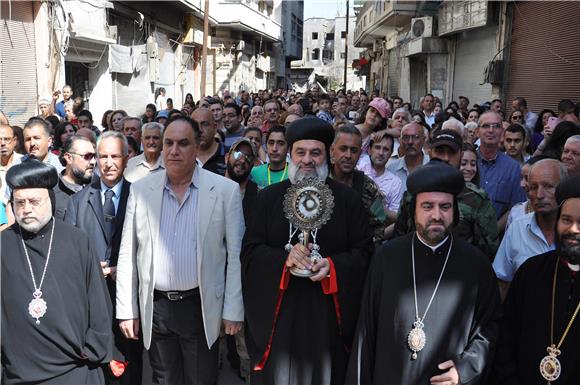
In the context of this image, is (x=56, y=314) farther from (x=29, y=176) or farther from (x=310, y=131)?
(x=310, y=131)

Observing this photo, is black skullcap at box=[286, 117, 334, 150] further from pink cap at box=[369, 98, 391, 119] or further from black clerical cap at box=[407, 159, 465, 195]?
pink cap at box=[369, 98, 391, 119]

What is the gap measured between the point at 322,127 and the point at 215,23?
84.0ft

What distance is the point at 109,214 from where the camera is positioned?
12.9 ft

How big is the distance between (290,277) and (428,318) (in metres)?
0.81

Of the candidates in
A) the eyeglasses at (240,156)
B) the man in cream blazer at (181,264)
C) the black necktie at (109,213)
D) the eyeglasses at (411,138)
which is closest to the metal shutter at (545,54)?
the eyeglasses at (411,138)

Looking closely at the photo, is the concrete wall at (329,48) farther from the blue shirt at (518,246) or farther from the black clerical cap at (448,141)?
the blue shirt at (518,246)

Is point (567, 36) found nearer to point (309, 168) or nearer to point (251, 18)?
point (309, 168)

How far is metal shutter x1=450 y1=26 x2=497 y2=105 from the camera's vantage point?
53.1 ft

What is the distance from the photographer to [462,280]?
291cm

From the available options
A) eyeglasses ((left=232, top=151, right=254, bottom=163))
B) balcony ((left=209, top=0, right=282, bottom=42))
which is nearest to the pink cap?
eyeglasses ((left=232, top=151, right=254, bottom=163))

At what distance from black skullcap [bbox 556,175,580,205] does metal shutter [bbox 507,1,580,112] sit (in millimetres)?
9659

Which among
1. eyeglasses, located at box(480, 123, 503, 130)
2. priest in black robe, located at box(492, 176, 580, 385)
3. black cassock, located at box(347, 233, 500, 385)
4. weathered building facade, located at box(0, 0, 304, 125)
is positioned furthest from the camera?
weathered building facade, located at box(0, 0, 304, 125)

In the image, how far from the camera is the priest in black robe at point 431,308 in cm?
285

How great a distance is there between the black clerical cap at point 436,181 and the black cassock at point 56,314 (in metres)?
1.92
